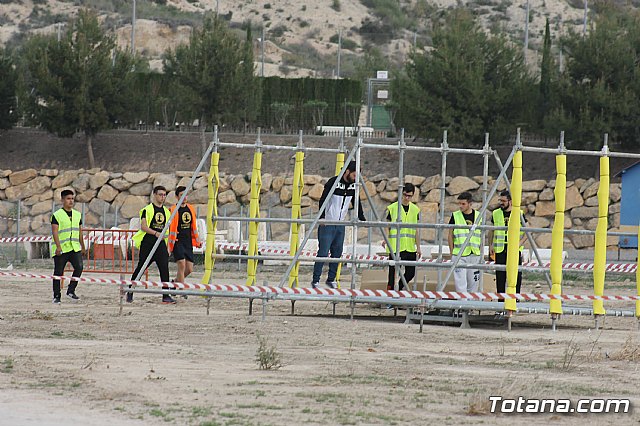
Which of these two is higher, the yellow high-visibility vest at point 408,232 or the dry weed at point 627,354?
the yellow high-visibility vest at point 408,232

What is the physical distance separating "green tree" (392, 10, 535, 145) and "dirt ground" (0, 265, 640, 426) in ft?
67.4

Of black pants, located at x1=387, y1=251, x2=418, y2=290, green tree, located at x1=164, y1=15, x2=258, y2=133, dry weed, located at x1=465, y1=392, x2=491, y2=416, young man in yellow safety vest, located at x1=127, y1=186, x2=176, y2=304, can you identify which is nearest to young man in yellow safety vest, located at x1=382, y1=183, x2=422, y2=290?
black pants, located at x1=387, y1=251, x2=418, y2=290

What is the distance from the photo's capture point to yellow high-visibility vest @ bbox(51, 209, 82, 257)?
1878 cm

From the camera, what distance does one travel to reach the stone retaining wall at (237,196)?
1462 inches

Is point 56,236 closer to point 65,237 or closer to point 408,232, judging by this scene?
point 65,237

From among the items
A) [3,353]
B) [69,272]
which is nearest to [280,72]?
[69,272]

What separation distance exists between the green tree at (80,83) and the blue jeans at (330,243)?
23.0 metres

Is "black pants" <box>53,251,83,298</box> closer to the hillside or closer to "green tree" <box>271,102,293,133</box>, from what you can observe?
"green tree" <box>271,102,293,133</box>

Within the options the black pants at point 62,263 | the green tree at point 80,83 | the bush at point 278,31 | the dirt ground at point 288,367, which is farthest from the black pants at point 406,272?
the bush at point 278,31

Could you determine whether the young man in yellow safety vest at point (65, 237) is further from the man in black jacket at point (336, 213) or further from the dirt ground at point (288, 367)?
the man in black jacket at point (336, 213)

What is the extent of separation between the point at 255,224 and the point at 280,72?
4812 centimetres

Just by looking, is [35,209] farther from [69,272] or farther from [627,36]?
[627,36]

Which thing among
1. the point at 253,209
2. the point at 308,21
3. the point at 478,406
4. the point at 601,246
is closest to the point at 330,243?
the point at 253,209

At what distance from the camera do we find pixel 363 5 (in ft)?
Answer: 274
